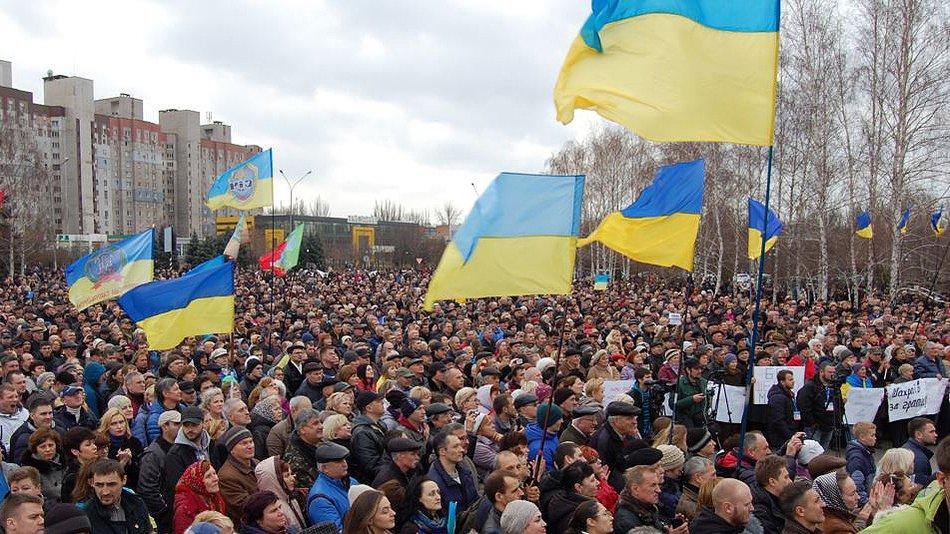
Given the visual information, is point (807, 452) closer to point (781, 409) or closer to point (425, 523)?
point (781, 409)

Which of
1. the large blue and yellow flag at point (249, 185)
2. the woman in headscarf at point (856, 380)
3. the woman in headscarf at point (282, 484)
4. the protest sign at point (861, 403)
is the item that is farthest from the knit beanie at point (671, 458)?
the large blue and yellow flag at point (249, 185)

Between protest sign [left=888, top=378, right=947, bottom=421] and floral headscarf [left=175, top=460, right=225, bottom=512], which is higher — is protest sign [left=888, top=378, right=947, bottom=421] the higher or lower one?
the lower one

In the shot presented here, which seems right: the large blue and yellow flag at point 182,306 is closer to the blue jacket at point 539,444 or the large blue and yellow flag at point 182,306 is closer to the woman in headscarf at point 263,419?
the woman in headscarf at point 263,419

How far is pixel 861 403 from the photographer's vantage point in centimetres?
1052

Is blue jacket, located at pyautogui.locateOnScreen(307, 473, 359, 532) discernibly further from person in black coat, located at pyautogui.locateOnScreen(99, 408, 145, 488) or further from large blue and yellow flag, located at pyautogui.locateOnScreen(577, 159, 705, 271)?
large blue and yellow flag, located at pyautogui.locateOnScreen(577, 159, 705, 271)

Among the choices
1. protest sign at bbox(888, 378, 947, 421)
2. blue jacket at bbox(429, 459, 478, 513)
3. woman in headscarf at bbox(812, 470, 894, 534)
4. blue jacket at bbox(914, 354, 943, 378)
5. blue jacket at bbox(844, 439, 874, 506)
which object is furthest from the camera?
blue jacket at bbox(914, 354, 943, 378)

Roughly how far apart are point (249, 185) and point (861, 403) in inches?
449

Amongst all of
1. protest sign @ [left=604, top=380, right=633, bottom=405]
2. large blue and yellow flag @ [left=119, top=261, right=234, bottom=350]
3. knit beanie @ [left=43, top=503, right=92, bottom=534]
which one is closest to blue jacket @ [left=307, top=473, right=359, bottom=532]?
knit beanie @ [left=43, top=503, right=92, bottom=534]

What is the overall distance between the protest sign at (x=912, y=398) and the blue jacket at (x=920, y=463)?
3295mm

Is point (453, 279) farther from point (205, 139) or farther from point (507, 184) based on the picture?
point (205, 139)

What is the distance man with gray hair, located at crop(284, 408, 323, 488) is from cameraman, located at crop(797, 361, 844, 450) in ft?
22.3

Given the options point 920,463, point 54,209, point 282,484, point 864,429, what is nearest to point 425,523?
point 282,484

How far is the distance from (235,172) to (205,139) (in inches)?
4665

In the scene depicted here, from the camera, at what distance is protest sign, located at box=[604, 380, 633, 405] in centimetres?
1009
